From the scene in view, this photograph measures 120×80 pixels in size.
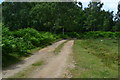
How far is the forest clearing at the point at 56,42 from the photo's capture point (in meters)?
9.44

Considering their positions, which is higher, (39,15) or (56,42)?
(39,15)

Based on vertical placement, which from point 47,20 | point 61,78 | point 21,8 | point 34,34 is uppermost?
point 21,8

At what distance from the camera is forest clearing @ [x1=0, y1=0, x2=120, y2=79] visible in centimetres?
944

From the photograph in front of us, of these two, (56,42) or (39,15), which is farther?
(39,15)

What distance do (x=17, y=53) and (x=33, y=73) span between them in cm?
512

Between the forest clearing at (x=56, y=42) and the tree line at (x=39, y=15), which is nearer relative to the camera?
the forest clearing at (x=56, y=42)

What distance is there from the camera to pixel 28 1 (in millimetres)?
43594

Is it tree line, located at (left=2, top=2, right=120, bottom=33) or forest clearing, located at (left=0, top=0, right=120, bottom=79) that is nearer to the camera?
forest clearing, located at (left=0, top=0, right=120, bottom=79)

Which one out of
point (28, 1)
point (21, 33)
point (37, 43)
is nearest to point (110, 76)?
point (21, 33)

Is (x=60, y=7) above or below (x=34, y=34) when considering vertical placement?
above

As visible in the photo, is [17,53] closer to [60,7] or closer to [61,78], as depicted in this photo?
[61,78]

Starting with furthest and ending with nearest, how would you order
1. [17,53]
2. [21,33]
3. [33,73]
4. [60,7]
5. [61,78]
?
[60,7] → [21,33] → [17,53] → [33,73] → [61,78]

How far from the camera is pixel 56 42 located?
29031 millimetres

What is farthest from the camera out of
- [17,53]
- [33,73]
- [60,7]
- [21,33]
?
[60,7]
